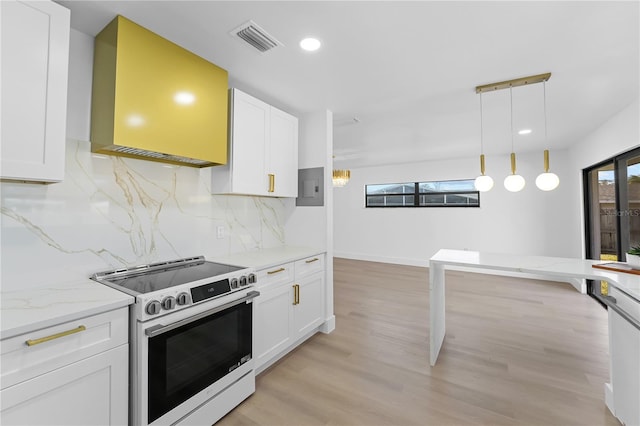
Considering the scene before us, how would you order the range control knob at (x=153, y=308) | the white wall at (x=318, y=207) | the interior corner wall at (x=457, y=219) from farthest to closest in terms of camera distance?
the interior corner wall at (x=457, y=219), the white wall at (x=318, y=207), the range control knob at (x=153, y=308)

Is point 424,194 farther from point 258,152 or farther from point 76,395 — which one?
point 76,395

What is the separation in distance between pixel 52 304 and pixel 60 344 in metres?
0.23

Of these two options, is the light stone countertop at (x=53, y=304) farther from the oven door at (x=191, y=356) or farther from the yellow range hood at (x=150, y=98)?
the yellow range hood at (x=150, y=98)

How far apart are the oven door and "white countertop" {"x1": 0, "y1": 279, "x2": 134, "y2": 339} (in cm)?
22

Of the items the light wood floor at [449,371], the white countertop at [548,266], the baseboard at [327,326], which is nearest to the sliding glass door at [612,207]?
the light wood floor at [449,371]

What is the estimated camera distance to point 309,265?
278 cm

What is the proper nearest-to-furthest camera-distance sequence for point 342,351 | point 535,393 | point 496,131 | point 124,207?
point 124,207, point 535,393, point 342,351, point 496,131

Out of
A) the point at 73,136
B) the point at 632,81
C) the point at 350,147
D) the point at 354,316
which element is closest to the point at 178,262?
the point at 73,136

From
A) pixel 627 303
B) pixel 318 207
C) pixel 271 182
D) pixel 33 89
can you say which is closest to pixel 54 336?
pixel 33 89

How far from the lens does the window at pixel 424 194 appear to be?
6.10 metres

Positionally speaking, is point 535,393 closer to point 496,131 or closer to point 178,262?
point 178,262

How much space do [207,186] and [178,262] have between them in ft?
2.30

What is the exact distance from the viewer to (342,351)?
2.66m

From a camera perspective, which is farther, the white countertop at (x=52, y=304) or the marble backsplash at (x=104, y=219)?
the marble backsplash at (x=104, y=219)
